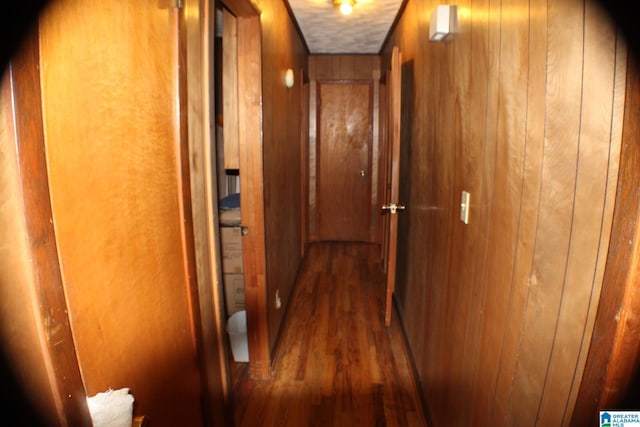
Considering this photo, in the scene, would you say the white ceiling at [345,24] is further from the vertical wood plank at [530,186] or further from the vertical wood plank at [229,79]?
the vertical wood plank at [530,186]

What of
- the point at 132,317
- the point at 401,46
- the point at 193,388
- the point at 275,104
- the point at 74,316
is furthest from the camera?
the point at 401,46

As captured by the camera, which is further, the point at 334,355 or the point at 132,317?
the point at 334,355

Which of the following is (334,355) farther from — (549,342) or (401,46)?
(401,46)

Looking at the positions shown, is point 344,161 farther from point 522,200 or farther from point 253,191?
point 522,200

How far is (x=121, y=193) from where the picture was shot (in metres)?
0.72

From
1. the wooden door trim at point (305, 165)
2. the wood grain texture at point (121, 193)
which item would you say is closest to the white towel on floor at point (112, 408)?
the wood grain texture at point (121, 193)

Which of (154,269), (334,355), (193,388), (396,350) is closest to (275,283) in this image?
(334,355)

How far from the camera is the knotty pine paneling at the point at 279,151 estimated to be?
2246 mm

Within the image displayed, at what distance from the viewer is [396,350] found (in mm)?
2605

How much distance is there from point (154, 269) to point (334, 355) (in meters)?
1.94

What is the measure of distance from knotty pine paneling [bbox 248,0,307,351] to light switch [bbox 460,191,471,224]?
114 centimetres

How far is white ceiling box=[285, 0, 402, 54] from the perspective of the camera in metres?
2.98

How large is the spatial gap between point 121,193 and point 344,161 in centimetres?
435

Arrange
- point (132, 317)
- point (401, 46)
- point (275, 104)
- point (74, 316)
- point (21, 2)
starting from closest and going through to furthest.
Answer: point (21, 2)
point (74, 316)
point (132, 317)
point (275, 104)
point (401, 46)
